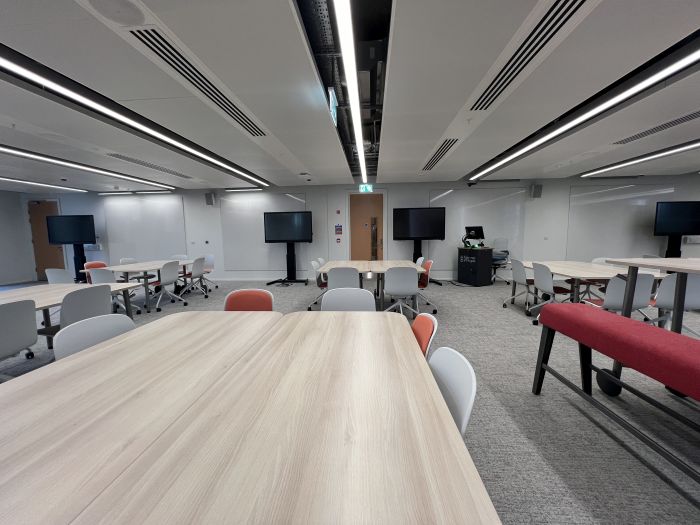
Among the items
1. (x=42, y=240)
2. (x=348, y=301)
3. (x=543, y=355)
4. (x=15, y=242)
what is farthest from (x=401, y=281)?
(x=15, y=242)

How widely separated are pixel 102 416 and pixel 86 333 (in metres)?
0.99

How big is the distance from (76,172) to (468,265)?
29.9ft

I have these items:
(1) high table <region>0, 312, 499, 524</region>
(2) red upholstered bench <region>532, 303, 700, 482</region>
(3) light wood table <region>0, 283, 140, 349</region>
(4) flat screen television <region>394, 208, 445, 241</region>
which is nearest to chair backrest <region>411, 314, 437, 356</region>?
(1) high table <region>0, 312, 499, 524</region>

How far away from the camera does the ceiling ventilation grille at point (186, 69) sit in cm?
191

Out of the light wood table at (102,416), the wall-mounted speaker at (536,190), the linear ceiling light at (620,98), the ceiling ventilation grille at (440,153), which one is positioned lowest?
the light wood table at (102,416)

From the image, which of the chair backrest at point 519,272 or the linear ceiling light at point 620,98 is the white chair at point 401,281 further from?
the linear ceiling light at point 620,98

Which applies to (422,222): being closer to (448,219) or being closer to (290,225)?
(448,219)

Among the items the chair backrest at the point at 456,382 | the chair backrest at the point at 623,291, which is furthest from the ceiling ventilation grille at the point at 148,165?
the chair backrest at the point at 623,291

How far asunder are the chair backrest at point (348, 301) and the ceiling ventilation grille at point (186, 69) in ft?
7.51

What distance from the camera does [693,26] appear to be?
72.7 inches

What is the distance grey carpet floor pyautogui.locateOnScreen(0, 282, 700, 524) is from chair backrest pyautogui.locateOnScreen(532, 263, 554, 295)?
3.52 feet

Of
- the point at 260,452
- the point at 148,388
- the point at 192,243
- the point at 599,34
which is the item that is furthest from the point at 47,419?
the point at 192,243

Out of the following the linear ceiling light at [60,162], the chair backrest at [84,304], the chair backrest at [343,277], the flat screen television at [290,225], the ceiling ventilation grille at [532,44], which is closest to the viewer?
the ceiling ventilation grille at [532,44]

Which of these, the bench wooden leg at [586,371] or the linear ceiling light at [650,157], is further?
the linear ceiling light at [650,157]
